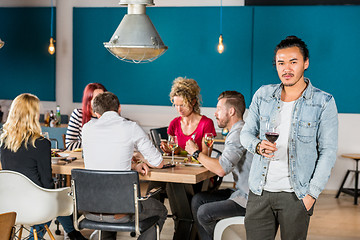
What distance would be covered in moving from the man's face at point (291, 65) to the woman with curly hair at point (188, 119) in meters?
2.22

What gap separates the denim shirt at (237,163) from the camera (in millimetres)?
3992

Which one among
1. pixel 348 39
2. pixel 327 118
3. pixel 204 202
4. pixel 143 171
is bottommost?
pixel 204 202

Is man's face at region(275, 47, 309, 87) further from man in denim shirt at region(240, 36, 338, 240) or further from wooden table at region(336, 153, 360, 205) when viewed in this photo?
wooden table at region(336, 153, 360, 205)

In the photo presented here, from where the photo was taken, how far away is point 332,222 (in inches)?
237

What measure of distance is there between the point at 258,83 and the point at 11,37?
4033mm

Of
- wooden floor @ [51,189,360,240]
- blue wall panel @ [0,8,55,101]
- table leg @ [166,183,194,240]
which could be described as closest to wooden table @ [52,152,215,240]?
table leg @ [166,183,194,240]

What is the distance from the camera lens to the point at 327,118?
2893mm

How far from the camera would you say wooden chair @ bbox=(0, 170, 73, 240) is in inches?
150

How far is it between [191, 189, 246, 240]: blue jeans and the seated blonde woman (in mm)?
1130

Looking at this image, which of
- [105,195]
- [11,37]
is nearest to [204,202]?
[105,195]

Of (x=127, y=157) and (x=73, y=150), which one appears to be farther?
(x=73, y=150)

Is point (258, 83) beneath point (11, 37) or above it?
beneath

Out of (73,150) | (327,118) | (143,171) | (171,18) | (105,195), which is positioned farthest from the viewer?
(171,18)

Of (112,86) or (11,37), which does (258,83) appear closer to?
(112,86)
